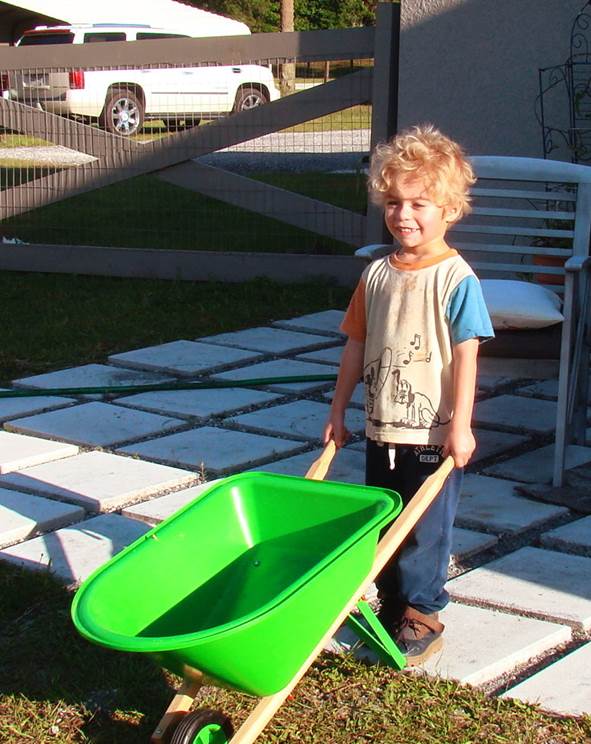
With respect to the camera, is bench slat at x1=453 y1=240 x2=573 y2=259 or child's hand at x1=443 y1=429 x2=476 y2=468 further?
bench slat at x1=453 y1=240 x2=573 y2=259

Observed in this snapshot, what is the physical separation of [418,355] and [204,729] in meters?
1.01

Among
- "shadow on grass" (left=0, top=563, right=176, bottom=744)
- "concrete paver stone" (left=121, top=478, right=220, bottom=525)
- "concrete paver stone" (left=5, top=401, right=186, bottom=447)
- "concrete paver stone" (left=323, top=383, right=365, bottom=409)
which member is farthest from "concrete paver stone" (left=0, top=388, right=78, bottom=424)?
"shadow on grass" (left=0, top=563, right=176, bottom=744)

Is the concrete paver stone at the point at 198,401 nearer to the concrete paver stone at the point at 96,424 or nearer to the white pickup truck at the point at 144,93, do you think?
the concrete paver stone at the point at 96,424

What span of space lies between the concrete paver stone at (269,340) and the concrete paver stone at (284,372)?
244 mm

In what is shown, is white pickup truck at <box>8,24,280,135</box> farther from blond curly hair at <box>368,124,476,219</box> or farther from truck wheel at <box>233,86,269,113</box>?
blond curly hair at <box>368,124,476,219</box>

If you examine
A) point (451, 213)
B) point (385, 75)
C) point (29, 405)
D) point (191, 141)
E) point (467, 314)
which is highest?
point (385, 75)

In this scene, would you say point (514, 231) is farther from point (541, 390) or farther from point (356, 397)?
point (356, 397)

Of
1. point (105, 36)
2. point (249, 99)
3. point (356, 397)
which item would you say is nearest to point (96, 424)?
point (356, 397)

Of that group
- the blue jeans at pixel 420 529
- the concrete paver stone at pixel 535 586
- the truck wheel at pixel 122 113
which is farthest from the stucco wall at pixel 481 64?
the blue jeans at pixel 420 529

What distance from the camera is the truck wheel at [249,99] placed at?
307 inches

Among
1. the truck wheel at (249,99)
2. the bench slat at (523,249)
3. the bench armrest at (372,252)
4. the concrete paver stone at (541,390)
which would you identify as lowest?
the concrete paver stone at (541,390)

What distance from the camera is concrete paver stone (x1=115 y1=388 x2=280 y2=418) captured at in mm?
5055

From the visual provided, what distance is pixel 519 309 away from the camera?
4.12m

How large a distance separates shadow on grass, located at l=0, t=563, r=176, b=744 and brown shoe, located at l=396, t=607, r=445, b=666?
1.92ft
